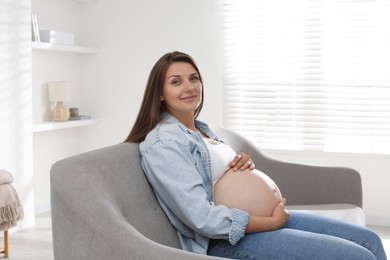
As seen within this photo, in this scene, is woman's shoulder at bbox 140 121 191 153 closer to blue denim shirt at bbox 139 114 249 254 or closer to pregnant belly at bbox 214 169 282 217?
blue denim shirt at bbox 139 114 249 254

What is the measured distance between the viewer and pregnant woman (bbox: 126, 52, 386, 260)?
177 cm

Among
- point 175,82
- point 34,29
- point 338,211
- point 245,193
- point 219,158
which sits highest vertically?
point 34,29

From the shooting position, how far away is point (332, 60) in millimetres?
4465

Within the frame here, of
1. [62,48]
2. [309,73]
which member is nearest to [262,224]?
[309,73]

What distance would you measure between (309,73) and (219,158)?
2.67 meters

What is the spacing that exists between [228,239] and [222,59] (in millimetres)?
3090

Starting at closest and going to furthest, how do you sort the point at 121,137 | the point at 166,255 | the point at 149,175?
the point at 166,255, the point at 149,175, the point at 121,137

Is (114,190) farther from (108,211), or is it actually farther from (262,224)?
(262,224)

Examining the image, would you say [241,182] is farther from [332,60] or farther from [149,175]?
[332,60]

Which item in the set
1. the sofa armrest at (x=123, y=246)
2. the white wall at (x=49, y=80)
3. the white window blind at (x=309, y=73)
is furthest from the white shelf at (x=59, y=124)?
the sofa armrest at (x=123, y=246)

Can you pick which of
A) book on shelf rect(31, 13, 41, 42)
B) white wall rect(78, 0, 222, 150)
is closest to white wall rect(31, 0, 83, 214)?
white wall rect(78, 0, 222, 150)

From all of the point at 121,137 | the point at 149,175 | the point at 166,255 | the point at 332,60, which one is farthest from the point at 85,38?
the point at 166,255

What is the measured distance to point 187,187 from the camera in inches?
69.9

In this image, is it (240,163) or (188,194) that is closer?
(188,194)
